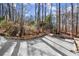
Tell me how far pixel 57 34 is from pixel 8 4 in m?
0.56

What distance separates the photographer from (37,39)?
4.99 ft

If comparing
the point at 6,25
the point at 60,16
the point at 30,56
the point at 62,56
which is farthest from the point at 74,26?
the point at 6,25

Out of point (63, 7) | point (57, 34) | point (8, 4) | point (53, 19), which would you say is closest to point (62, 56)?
point (57, 34)

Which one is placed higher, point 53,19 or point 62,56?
point 53,19

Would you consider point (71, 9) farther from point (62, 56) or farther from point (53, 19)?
point (62, 56)

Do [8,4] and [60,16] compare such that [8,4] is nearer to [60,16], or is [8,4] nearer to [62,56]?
[60,16]

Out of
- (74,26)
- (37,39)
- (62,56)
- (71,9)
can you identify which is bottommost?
(62,56)

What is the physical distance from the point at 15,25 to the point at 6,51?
265 mm

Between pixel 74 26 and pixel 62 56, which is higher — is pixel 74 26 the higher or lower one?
the higher one

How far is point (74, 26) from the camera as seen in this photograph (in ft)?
4.95

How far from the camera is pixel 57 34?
4.99 feet

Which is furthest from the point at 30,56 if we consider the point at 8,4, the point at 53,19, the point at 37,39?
the point at 8,4

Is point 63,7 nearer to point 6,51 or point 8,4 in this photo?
point 8,4

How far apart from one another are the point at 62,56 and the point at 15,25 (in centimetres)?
54
